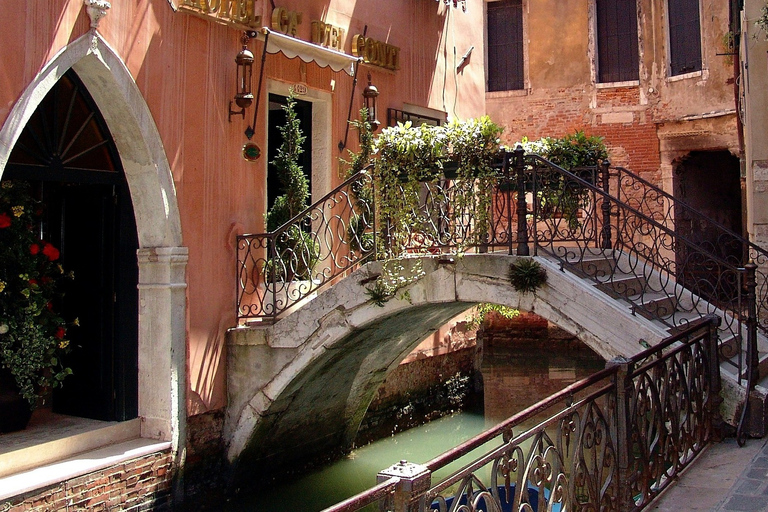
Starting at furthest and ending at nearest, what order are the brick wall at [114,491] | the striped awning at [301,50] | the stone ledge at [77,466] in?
the striped awning at [301,50]
the brick wall at [114,491]
the stone ledge at [77,466]

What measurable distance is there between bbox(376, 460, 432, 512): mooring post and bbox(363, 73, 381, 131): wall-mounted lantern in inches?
252

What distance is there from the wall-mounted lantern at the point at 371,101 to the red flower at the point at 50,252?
3.62 metres

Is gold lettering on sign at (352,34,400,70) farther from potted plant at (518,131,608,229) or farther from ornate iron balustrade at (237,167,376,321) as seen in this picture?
potted plant at (518,131,608,229)

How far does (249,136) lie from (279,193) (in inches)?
48.7

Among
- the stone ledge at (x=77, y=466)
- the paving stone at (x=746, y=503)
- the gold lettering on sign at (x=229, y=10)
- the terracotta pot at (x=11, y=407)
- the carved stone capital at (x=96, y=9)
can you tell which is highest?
the gold lettering on sign at (x=229, y=10)

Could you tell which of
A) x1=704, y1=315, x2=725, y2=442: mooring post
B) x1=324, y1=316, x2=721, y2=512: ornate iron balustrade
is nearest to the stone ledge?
x1=324, y1=316, x2=721, y2=512: ornate iron balustrade

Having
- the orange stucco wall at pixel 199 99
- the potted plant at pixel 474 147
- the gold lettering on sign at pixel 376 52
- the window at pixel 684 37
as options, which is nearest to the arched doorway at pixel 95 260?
the orange stucco wall at pixel 199 99

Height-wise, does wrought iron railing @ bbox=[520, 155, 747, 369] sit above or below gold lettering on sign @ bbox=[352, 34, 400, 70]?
below

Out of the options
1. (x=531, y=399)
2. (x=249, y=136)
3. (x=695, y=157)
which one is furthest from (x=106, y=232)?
(x=695, y=157)

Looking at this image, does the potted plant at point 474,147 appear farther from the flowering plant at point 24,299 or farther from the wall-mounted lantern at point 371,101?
the flowering plant at point 24,299

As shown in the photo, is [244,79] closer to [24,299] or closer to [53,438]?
[24,299]

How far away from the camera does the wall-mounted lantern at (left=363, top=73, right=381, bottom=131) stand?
888 centimetres

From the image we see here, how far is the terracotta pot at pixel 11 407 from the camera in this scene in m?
6.42

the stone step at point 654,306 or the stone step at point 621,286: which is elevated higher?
the stone step at point 621,286
